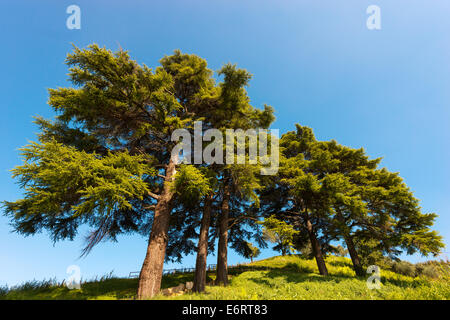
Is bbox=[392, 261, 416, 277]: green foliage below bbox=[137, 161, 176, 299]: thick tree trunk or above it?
below

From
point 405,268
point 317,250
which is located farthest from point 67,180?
point 405,268

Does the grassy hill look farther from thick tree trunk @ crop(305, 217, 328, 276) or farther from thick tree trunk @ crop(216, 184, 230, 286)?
thick tree trunk @ crop(305, 217, 328, 276)

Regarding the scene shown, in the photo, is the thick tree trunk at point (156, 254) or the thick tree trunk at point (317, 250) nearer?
the thick tree trunk at point (156, 254)

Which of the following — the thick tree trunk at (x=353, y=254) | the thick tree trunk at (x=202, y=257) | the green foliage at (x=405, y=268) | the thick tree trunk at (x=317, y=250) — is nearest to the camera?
the thick tree trunk at (x=202, y=257)

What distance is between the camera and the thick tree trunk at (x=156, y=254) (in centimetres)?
712

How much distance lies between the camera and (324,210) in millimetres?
11672

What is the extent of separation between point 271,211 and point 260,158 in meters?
7.53
